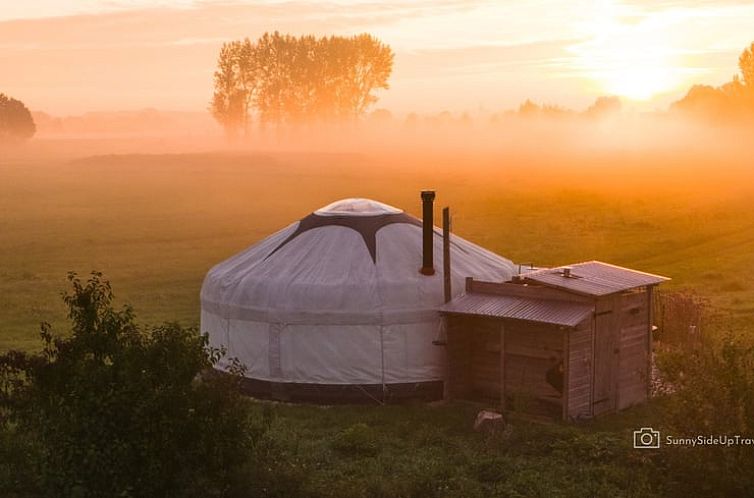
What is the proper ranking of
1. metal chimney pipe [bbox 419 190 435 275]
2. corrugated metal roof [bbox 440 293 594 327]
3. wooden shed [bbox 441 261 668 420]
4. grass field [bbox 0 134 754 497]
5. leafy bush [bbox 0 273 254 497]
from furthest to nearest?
metal chimney pipe [bbox 419 190 435 275]
wooden shed [bbox 441 261 668 420]
corrugated metal roof [bbox 440 293 594 327]
grass field [bbox 0 134 754 497]
leafy bush [bbox 0 273 254 497]

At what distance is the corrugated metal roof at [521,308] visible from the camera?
15719 millimetres

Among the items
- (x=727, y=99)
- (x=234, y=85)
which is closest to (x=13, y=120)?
(x=234, y=85)

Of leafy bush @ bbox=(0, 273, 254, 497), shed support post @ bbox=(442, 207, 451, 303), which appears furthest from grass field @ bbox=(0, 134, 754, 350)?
leafy bush @ bbox=(0, 273, 254, 497)

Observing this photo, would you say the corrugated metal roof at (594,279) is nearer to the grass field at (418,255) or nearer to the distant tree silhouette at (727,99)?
the grass field at (418,255)

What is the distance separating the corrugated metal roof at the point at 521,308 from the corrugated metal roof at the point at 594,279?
0.32 meters

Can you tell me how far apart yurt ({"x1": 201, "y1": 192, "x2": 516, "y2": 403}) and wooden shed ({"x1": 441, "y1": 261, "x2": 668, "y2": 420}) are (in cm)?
67

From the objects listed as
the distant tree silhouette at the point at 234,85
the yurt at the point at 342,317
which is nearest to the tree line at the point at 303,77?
→ the distant tree silhouette at the point at 234,85

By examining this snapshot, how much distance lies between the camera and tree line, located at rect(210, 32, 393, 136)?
104062mm

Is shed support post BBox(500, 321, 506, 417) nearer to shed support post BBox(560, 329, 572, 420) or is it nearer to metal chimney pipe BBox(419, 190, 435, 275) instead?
shed support post BBox(560, 329, 572, 420)

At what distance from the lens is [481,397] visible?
687 inches

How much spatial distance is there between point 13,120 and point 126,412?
127m

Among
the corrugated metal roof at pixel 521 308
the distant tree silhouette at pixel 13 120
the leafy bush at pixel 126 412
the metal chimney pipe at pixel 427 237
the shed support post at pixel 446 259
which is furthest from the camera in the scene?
the distant tree silhouette at pixel 13 120

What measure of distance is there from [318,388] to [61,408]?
734 centimetres

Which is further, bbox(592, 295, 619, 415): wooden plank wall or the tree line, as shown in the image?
the tree line
